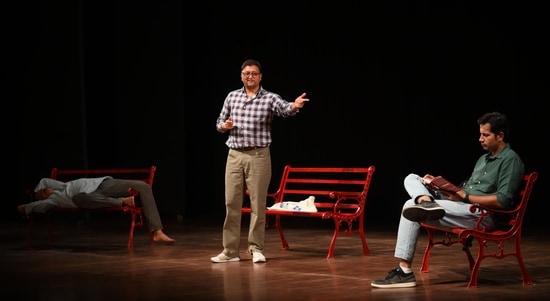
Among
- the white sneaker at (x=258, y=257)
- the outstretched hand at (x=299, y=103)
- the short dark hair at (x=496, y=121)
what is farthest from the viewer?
the white sneaker at (x=258, y=257)

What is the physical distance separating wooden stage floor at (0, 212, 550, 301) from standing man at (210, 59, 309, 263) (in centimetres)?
21

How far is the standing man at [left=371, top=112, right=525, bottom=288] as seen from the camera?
5438mm

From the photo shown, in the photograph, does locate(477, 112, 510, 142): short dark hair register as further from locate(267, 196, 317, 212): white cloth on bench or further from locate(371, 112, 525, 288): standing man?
locate(267, 196, 317, 212): white cloth on bench

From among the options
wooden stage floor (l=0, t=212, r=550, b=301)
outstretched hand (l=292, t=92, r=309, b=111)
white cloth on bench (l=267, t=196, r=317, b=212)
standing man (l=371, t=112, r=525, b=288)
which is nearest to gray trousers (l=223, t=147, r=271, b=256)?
wooden stage floor (l=0, t=212, r=550, b=301)

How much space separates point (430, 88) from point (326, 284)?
4.55 m

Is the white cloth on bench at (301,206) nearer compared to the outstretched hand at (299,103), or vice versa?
the outstretched hand at (299,103)

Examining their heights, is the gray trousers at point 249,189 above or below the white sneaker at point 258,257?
above

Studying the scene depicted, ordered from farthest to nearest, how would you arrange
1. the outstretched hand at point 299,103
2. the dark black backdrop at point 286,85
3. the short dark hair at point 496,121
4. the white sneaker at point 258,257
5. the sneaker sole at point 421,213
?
the dark black backdrop at point 286,85 → the white sneaker at point 258,257 → the outstretched hand at point 299,103 → the short dark hair at point 496,121 → the sneaker sole at point 421,213

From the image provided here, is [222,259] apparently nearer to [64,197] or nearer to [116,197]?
[116,197]

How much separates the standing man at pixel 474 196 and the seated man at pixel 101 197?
318 cm

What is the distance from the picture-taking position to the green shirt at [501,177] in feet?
17.8

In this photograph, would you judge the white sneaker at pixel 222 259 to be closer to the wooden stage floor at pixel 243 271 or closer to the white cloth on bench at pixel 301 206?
the wooden stage floor at pixel 243 271

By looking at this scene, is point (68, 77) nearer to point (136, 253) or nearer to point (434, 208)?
point (136, 253)

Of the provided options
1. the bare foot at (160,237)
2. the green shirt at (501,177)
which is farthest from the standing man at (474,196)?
the bare foot at (160,237)
